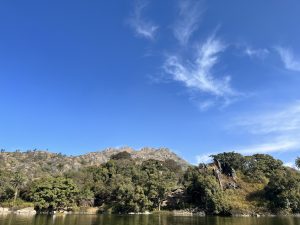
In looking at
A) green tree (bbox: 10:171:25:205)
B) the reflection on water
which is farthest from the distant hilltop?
the reflection on water

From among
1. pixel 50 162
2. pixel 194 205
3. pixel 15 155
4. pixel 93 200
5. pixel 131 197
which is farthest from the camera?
pixel 15 155

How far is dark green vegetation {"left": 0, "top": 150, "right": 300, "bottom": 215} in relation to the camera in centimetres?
9119

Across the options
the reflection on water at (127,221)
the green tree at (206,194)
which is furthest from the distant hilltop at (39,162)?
the reflection on water at (127,221)

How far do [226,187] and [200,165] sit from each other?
17.1m

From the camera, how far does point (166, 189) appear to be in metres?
97.1

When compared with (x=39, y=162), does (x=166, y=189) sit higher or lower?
lower

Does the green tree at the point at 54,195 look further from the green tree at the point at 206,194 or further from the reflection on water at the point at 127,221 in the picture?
the green tree at the point at 206,194

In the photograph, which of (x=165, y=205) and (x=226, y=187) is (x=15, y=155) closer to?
(x=165, y=205)

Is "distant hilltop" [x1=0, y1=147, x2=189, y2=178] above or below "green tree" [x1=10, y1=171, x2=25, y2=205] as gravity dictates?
above

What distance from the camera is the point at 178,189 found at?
111500 millimetres

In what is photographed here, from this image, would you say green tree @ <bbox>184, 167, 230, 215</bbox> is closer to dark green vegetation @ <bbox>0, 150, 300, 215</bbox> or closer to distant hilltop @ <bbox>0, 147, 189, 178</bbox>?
dark green vegetation @ <bbox>0, 150, 300, 215</bbox>

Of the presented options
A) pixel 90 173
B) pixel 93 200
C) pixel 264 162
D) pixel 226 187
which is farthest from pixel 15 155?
pixel 264 162

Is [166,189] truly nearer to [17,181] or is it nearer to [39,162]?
[17,181]

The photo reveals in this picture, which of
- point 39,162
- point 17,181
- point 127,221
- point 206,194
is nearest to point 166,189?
point 206,194
